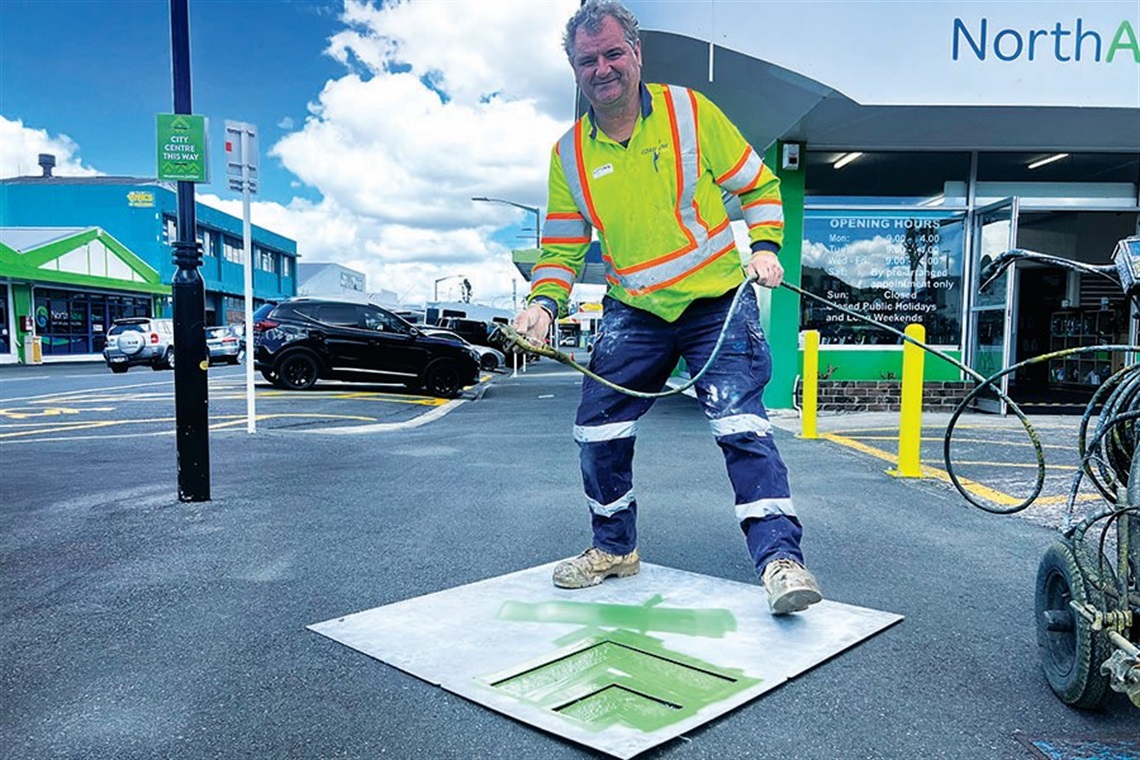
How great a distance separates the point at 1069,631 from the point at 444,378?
1284 cm

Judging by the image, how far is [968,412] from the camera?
10.7 m

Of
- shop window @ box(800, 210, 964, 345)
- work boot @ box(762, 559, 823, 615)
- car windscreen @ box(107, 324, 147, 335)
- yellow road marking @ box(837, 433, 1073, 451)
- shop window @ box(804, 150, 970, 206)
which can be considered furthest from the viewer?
car windscreen @ box(107, 324, 147, 335)

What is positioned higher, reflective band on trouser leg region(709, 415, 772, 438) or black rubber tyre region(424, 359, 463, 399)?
reflective band on trouser leg region(709, 415, 772, 438)

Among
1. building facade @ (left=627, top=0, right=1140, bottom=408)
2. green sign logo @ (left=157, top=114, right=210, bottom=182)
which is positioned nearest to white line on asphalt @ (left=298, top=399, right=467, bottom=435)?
green sign logo @ (left=157, top=114, right=210, bottom=182)

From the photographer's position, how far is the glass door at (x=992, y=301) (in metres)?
10.0

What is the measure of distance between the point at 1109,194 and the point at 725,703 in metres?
11.7

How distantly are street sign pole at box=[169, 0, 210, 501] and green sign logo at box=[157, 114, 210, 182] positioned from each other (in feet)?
0.23

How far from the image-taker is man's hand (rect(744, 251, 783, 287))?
9.21ft

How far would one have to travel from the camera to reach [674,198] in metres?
2.95

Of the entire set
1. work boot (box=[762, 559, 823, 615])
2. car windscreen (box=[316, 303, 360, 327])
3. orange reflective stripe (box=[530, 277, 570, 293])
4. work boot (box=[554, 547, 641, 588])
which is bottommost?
work boot (box=[554, 547, 641, 588])

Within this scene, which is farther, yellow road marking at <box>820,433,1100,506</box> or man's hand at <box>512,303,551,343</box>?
yellow road marking at <box>820,433,1100,506</box>

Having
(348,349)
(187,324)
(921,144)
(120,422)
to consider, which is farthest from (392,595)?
(348,349)

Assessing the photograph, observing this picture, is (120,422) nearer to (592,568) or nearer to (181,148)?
(181,148)

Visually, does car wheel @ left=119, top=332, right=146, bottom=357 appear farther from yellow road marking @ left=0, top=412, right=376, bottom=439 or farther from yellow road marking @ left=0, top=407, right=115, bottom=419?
yellow road marking @ left=0, top=412, right=376, bottom=439
